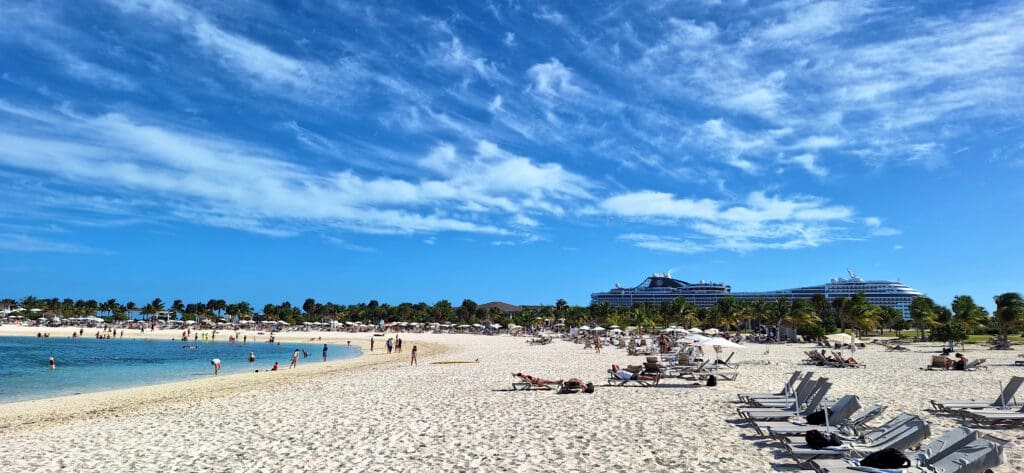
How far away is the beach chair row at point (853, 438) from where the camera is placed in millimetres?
6203

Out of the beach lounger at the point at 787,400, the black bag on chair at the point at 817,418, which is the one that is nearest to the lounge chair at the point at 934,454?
the black bag on chair at the point at 817,418

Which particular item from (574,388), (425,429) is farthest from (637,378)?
(425,429)

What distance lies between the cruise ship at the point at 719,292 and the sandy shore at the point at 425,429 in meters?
132

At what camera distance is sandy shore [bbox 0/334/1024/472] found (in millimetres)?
8633

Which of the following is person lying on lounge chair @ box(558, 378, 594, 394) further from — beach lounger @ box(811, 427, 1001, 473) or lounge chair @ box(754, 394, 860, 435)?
beach lounger @ box(811, 427, 1001, 473)

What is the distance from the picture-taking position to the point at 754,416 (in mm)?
10406

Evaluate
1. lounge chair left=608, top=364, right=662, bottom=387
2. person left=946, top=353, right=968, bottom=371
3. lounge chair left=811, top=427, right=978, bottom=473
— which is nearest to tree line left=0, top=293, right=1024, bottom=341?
person left=946, top=353, right=968, bottom=371

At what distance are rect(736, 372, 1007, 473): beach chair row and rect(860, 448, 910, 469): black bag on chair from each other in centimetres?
1

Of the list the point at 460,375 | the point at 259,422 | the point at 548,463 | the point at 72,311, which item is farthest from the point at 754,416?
the point at 72,311

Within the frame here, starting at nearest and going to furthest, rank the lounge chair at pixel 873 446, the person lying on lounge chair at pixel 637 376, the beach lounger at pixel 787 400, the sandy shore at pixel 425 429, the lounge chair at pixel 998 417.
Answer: the lounge chair at pixel 873 446
the sandy shore at pixel 425 429
the lounge chair at pixel 998 417
the beach lounger at pixel 787 400
the person lying on lounge chair at pixel 637 376

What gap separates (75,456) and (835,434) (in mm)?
11387

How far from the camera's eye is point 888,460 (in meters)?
6.34

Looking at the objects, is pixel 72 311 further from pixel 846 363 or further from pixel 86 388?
pixel 846 363

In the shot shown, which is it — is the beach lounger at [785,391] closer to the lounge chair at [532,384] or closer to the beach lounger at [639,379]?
the beach lounger at [639,379]
